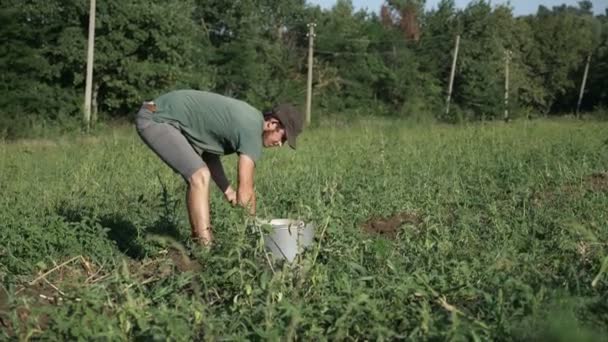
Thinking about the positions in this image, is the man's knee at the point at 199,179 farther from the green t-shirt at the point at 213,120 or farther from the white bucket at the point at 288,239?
the white bucket at the point at 288,239

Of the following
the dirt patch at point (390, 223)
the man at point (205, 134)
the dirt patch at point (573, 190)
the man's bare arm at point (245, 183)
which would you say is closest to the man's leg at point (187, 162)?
the man at point (205, 134)

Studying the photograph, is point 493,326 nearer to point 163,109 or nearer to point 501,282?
point 501,282

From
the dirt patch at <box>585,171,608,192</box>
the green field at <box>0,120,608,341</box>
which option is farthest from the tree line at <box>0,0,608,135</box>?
the green field at <box>0,120,608,341</box>

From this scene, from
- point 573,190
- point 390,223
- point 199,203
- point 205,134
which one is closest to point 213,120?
point 205,134

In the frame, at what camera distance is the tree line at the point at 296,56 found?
88.5ft

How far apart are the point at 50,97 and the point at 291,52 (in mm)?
18138

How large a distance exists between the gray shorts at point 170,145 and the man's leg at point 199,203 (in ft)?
0.19

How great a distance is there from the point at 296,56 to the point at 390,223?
37.3 meters

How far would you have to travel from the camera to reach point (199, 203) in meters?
4.75

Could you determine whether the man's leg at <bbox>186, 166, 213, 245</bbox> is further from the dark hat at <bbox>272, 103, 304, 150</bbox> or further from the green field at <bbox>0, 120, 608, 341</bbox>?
the dark hat at <bbox>272, 103, 304, 150</bbox>

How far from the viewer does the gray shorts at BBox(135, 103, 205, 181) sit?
16.0ft

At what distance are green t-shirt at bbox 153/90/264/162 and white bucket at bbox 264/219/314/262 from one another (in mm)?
779

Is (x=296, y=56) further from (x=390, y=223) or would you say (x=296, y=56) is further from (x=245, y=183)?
(x=245, y=183)

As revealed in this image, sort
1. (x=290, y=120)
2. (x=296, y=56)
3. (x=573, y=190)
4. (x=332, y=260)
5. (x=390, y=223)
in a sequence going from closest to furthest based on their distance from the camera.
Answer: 1. (x=332, y=260)
2. (x=290, y=120)
3. (x=390, y=223)
4. (x=573, y=190)
5. (x=296, y=56)
